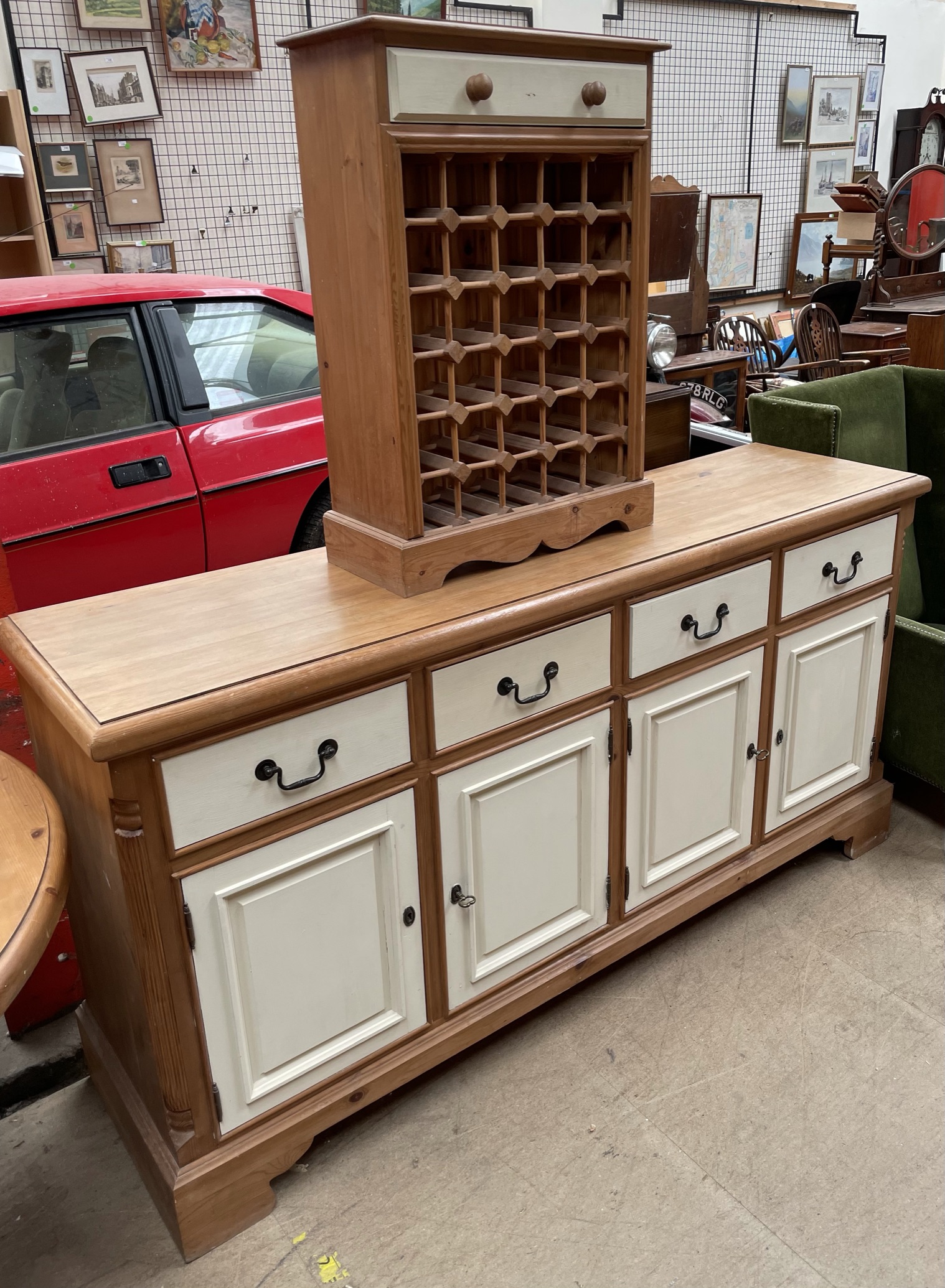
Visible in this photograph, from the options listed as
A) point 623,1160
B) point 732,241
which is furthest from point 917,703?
point 732,241

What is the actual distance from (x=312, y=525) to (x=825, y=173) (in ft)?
19.7

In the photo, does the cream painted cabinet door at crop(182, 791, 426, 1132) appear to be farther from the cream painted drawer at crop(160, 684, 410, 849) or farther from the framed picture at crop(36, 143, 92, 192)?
the framed picture at crop(36, 143, 92, 192)

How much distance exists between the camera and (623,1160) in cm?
176

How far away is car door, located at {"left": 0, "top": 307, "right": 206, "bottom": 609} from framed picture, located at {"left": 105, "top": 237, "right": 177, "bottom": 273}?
1562mm

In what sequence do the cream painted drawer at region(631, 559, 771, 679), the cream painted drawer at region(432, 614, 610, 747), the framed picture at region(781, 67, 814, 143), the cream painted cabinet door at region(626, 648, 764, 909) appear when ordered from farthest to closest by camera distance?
1. the framed picture at region(781, 67, 814, 143)
2. the cream painted cabinet door at region(626, 648, 764, 909)
3. the cream painted drawer at region(631, 559, 771, 679)
4. the cream painted drawer at region(432, 614, 610, 747)

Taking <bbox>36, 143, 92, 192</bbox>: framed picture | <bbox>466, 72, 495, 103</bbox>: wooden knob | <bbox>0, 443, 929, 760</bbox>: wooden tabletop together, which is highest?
<bbox>36, 143, 92, 192</bbox>: framed picture

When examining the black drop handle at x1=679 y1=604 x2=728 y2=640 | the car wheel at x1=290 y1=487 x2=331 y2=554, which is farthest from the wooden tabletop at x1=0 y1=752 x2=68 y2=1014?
the car wheel at x1=290 y1=487 x2=331 y2=554

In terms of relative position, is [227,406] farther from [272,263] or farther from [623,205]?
[272,263]

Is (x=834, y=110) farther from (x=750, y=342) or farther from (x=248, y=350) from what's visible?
(x=248, y=350)

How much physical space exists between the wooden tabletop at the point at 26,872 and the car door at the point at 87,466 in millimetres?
1373

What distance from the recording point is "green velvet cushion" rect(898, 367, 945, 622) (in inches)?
111

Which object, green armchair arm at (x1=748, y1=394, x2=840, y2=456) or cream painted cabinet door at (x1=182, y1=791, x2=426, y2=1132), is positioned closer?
cream painted cabinet door at (x1=182, y1=791, x2=426, y2=1132)

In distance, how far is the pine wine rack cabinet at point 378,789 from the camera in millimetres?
1452

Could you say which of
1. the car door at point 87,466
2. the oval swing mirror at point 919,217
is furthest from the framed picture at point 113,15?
the oval swing mirror at point 919,217
